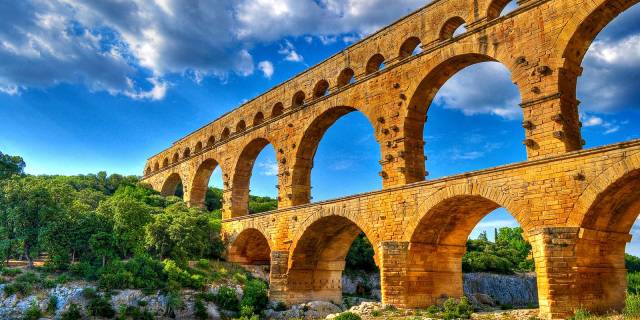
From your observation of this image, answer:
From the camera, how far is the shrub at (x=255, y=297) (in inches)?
849

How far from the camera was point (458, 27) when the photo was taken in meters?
18.6

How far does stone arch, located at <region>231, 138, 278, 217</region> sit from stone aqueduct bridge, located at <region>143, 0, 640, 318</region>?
80cm

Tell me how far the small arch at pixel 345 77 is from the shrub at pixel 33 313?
48.5ft

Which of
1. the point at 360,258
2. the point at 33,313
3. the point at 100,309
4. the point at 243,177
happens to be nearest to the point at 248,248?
the point at 243,177

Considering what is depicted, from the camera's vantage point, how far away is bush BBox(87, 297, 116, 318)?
18.9 meters

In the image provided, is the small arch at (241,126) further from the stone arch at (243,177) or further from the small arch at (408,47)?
the small arch at (408,47)

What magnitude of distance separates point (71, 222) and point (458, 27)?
19.0 meters

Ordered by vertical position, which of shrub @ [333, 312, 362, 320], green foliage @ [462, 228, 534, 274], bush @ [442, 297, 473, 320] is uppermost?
green foliage @ [462, 228, 534, 274]

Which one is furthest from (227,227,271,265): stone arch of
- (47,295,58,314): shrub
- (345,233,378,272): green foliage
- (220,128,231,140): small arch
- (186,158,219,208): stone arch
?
(47,295,58,314): shrub

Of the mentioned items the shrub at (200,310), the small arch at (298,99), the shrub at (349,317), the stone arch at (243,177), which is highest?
the small arch at (298,99)

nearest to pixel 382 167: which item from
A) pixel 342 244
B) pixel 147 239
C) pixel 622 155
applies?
pixel 342 244

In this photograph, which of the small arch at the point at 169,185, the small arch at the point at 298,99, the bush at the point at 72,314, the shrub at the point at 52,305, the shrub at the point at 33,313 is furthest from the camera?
the small arch at the point at 169,185

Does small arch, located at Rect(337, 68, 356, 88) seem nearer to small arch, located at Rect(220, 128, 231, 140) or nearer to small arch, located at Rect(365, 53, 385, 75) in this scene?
small arch, located at Rect(365, 53, 385, 75)

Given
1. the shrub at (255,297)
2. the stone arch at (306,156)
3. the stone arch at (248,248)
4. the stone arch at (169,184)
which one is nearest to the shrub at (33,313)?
the shrub at (255,297)
